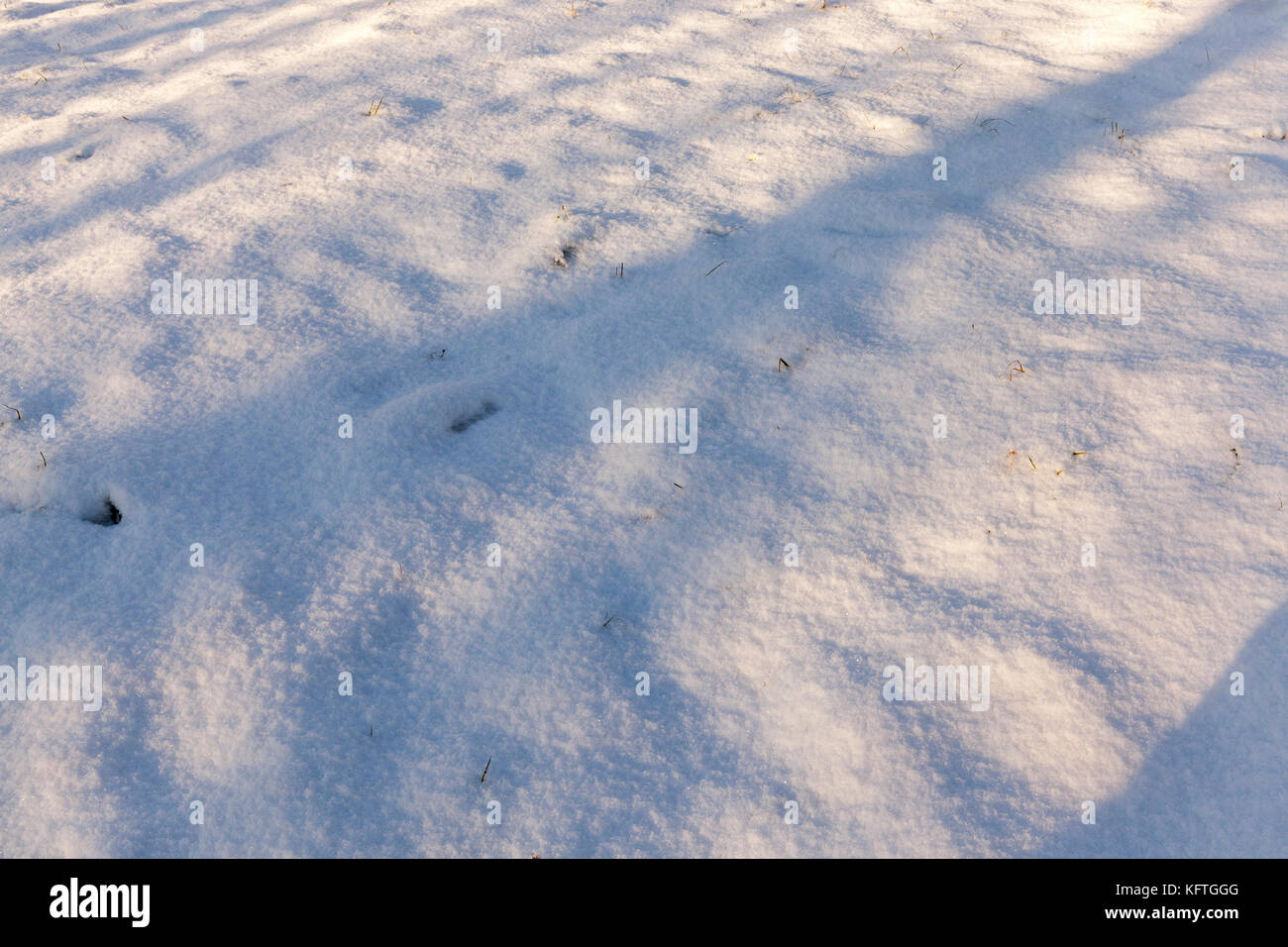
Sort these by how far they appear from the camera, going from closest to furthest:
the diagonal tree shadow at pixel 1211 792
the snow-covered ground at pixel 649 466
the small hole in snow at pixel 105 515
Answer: the diagonal tree shadow at pixel 1211 792, the snow-covered ground at pixel 649 466, the small hole in snow at pixel 105 515

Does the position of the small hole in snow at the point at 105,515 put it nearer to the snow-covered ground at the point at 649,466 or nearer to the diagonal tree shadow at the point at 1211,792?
the snow-covered ground at the point at 649,466

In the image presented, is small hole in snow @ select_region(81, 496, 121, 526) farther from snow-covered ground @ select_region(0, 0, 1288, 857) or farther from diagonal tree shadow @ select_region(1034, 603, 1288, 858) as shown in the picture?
diagonal tree shadow @ select_region(1034, 603, 1288, 858)

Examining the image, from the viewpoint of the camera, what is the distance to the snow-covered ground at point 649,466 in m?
2.18

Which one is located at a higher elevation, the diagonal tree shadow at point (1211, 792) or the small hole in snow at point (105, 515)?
the small hole in snow at point (105, 515)

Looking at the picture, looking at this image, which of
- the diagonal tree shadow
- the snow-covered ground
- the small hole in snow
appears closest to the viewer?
the diagonal tree shadow

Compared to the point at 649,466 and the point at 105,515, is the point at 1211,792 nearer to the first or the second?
the point at 649,466

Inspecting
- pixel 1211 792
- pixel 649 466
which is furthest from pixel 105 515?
pixel 1211 792

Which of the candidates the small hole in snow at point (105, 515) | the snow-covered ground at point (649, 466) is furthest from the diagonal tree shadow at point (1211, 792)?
the small hole in snow at point (105, 515)

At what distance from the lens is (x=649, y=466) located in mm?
2924

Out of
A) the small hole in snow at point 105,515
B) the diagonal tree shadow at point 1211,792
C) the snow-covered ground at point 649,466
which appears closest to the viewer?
the diagonal tree shadow at point 1211,792

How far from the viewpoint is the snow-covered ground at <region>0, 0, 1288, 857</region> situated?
218 cm

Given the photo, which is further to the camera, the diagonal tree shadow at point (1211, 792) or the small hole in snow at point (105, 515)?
the small hole in snow at point (105, 515)

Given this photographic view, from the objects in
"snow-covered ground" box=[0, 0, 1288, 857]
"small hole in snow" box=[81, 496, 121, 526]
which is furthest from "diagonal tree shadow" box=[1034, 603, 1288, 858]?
"small hole in snow" box=[81, 496, 121, 526]
